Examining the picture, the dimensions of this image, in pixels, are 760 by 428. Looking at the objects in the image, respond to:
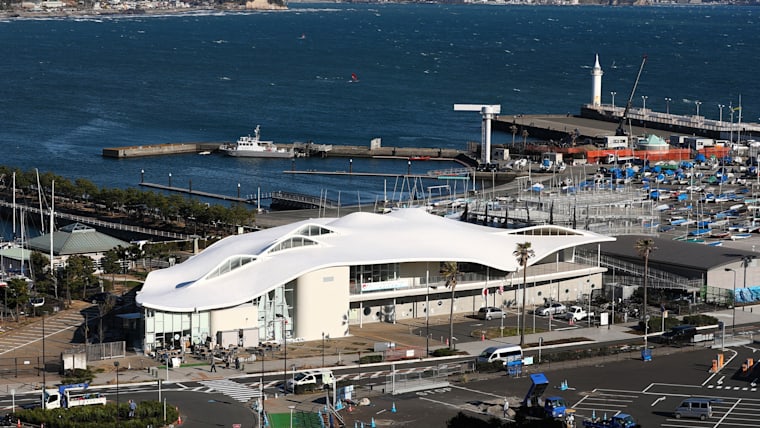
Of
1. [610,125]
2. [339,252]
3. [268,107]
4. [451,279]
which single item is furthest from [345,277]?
[268,107]

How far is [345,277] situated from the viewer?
52.8 meters

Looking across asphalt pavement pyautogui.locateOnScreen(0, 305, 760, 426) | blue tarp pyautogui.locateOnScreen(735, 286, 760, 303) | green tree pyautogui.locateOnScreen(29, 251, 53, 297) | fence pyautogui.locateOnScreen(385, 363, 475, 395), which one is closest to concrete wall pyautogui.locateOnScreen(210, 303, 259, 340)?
asphalt pavement pyautogui.locateOnScreen(0, 305, 760, 426)

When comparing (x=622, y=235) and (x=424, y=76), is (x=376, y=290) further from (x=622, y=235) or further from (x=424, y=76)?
(x=424, y=76)

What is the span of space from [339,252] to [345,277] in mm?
1397

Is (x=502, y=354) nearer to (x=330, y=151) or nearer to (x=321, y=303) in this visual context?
(x=321, y=303)

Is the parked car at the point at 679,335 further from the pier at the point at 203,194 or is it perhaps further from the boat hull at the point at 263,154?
the boat hull at the point at 263,154

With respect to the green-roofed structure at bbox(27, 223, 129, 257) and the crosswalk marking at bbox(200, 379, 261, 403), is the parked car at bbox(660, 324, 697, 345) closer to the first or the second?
the crosswalk marking at bbox(200, 379, 261, 403)

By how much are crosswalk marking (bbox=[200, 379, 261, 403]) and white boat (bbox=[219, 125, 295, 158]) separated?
71.2 m

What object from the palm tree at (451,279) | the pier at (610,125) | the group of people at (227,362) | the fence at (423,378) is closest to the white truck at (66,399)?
the group of people at (227,362)

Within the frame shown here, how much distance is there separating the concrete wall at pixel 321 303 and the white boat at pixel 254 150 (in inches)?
2501

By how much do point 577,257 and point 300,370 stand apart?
1880cm

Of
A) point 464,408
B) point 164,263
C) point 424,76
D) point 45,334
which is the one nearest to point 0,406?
point 45,334

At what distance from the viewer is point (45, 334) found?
168 ft

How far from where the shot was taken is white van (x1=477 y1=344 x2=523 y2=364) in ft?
156
